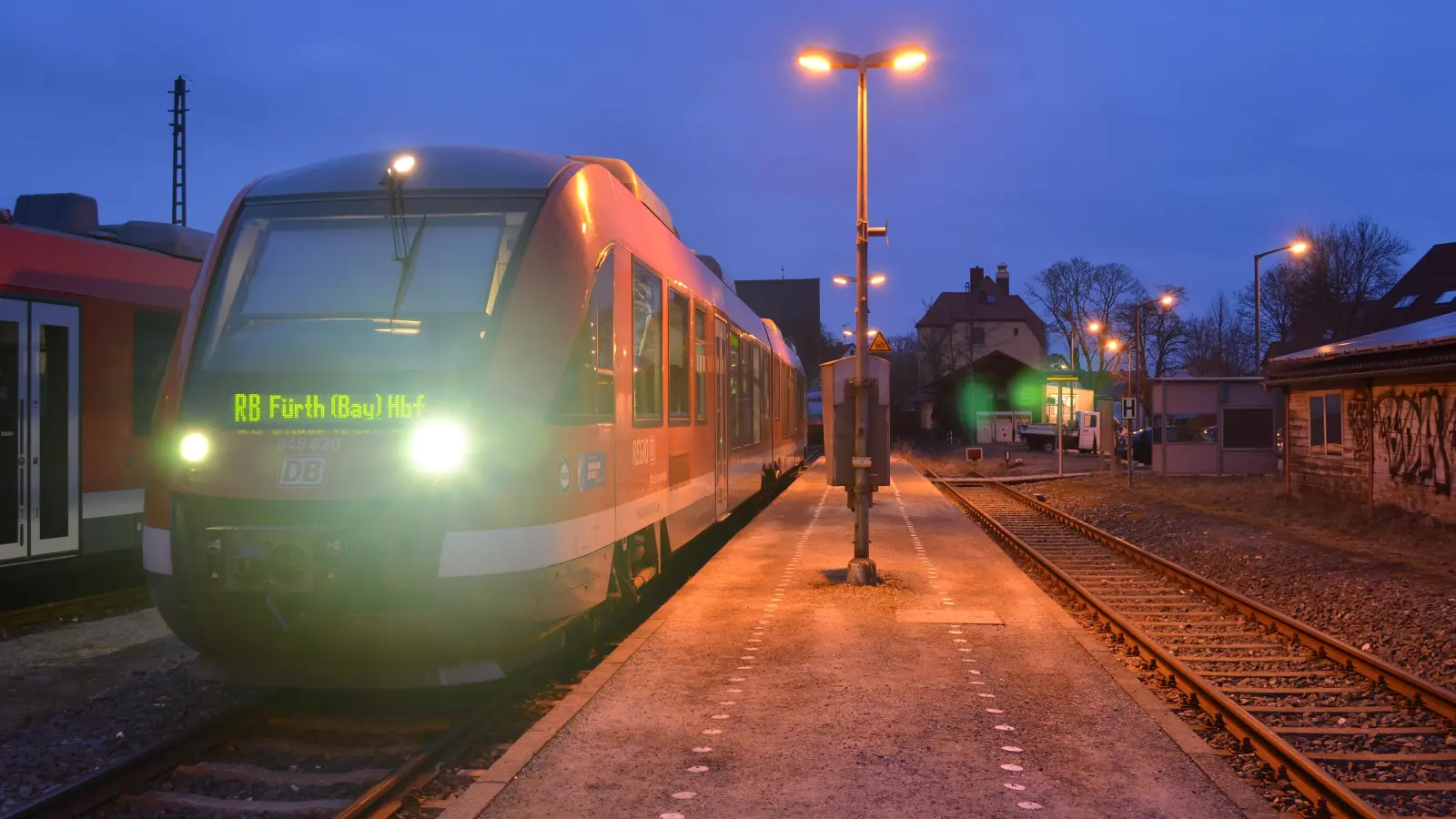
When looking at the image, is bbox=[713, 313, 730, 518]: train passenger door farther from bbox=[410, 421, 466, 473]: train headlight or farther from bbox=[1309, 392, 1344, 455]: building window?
bbox=[1309, 392, 1344, 455]: building window

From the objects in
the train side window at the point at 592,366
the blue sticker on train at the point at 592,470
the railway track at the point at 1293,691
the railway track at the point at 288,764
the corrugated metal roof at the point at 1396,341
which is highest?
the corrugated metal roof at the point at 1396,341

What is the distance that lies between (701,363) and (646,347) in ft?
8.53

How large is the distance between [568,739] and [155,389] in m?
7.16

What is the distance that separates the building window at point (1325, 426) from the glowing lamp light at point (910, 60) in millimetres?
13589

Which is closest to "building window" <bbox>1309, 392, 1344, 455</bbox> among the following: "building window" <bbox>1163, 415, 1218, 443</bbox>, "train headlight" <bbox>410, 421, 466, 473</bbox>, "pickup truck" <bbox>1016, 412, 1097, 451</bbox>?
"building window" <bbox>1163, 415, 1218, 443</bbox>

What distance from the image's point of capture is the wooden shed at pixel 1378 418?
16.9 metres

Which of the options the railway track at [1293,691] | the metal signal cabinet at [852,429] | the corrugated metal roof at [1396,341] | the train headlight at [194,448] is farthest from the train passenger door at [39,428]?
the corrugated metal roof at [1396,341]

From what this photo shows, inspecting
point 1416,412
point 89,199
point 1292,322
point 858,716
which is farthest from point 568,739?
point 1292,322

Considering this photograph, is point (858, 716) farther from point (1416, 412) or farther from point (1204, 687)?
point (1416, 412)

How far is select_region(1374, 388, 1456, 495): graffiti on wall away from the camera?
16.8 m

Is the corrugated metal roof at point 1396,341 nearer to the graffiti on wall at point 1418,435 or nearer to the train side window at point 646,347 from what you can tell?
the graffiti on wall at point 1418,435

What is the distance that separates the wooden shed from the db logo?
15638 mm

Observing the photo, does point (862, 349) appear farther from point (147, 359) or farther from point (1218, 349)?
point (1218, 349)

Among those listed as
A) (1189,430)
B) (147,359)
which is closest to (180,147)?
(147,359)
